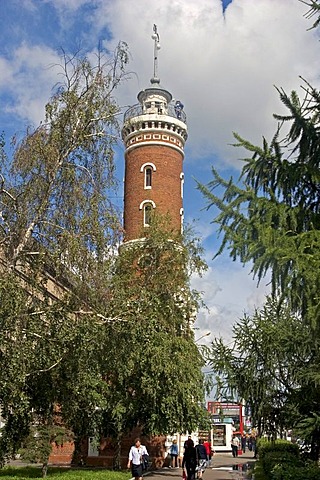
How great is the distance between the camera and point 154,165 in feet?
125

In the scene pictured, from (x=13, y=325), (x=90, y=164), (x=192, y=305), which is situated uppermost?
(x=90, y=164)

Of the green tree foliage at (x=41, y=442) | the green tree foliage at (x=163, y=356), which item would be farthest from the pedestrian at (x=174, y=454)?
the green tree foliage at (x=41, y=442)

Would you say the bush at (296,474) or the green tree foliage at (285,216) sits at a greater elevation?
the green tree foliage at (285,216)

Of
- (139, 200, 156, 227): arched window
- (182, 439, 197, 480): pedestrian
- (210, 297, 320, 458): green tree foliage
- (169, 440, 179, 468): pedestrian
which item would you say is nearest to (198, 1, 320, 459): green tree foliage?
(182, 439, 197, 480): pedestrian

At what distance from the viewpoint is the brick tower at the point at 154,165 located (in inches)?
1489

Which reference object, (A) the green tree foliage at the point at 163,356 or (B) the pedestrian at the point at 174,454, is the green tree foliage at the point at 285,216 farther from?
(B) the pedestrian at the point at 174,454

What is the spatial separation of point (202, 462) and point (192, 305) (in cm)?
826

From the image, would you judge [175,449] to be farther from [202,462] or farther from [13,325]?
[13,325]

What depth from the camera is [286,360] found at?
79.6 ft

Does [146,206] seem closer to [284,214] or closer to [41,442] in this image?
[41,442]

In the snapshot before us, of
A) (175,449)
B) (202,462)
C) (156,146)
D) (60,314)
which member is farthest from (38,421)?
(156,146)

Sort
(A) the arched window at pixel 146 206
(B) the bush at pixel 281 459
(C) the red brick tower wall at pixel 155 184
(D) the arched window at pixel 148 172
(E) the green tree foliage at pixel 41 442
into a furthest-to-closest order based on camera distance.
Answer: (D) the arched window at pixel 148 172
(C) the red brick tower wall at pixel 155 184
(A) the arched window at pixel 146 206
(E) the green tree foliage at pixel 41 442
(B) the bush at pixel 281 459

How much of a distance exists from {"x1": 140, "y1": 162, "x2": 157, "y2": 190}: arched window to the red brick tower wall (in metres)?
0.13

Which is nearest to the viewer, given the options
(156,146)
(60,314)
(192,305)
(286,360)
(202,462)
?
(60,314)
